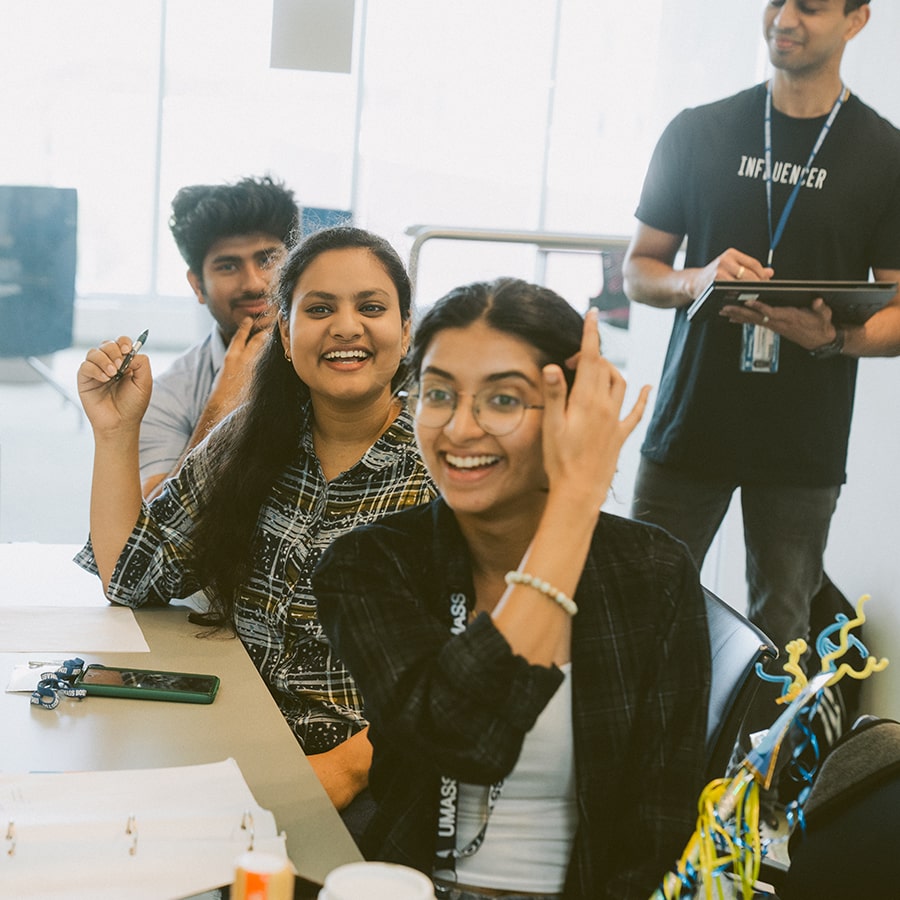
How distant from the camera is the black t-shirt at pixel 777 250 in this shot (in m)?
2.44

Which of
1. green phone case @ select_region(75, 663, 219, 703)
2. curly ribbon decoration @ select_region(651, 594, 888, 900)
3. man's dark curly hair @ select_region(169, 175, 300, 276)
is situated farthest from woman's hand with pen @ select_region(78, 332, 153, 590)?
curly ribbon decoration @ select_region(651, 594, 888, 900)

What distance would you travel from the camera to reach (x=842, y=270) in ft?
8.09

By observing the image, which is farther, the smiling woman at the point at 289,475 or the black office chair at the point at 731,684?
the smiling woman at the point at 289,475


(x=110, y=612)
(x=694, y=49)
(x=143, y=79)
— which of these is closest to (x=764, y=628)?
(x=110, y=612)

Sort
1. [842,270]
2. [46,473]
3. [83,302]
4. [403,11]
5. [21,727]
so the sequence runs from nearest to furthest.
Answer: [21,727] → [842,270] → [46,473] → [83,302] → [403,11]

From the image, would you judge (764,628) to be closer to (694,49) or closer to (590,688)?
(590,688)

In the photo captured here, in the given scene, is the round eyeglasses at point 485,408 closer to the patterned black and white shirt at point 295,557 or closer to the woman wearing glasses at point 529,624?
the woman wearing glasses at point 529,624

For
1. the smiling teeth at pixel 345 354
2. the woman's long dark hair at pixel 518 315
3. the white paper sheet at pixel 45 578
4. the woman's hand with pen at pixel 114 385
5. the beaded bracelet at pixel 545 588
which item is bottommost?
the white paper sheet at pixel 45 578

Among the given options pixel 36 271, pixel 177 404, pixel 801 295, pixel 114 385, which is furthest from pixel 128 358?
pixel 36 271

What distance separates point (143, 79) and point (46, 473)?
65.6 inches

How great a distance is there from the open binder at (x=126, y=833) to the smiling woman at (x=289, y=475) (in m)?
0.46

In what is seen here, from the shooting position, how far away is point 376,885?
2.68 ft

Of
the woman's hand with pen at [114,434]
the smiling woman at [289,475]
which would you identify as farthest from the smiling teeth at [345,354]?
the woman's hand with pen at [114,434]

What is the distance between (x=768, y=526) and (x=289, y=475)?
1.16 m
